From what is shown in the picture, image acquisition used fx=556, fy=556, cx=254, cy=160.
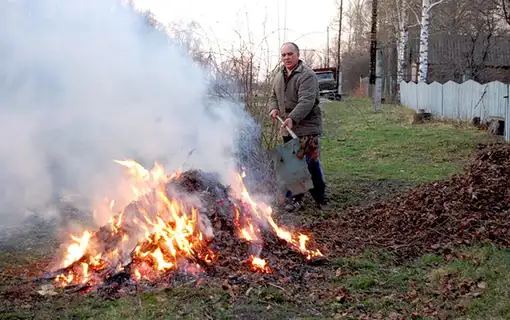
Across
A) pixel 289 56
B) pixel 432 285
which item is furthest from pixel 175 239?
pixel 289 56

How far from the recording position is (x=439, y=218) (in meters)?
5.46

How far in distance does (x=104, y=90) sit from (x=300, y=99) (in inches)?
87.4

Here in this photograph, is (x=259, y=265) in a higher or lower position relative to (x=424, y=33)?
lower

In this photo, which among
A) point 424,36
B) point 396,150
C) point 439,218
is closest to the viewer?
point 439,218

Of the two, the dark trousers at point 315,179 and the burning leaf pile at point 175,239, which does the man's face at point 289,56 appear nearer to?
the dark trousers at point 315,179

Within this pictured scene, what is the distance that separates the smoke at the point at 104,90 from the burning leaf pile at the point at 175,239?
0.69 meters

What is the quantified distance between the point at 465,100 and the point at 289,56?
12.3 metres

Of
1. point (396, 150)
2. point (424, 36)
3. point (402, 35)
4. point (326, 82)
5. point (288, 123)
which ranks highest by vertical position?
point (402, 35)

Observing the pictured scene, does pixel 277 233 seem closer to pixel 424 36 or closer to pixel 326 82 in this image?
pixel 424 36

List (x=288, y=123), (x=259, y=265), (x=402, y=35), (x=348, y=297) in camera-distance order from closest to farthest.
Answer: (x=348, y=297) < (x=259, y=265) < (x=288, y=123) < (x=402, y=35)

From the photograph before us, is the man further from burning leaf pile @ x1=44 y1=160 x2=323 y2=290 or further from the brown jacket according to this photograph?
burning leaf pile @ x1=44 y1=160 x2=323 y2=290

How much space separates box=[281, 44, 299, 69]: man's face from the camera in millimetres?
6488

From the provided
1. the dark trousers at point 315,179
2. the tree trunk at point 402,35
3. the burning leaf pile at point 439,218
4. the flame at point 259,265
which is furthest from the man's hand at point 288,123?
the tree trunk at point 402,35

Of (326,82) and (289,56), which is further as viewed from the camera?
(326,82)
